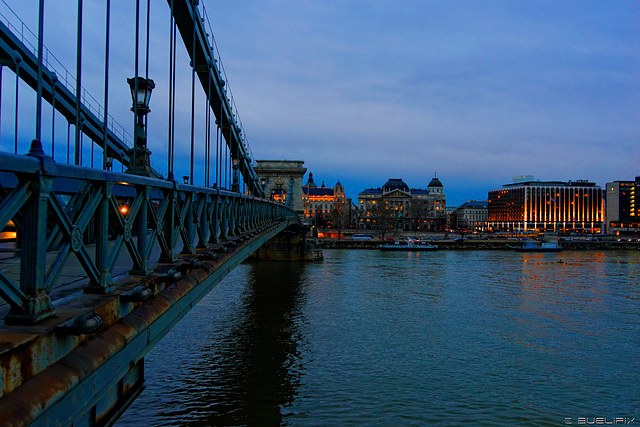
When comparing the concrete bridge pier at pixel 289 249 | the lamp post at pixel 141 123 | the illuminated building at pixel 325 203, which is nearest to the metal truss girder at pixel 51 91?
the lamp post at pixel 141 123

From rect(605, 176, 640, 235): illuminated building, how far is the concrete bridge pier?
146843 millimetres

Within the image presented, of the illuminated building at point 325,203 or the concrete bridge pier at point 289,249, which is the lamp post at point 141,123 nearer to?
the concrete bridge pier at point 289,249

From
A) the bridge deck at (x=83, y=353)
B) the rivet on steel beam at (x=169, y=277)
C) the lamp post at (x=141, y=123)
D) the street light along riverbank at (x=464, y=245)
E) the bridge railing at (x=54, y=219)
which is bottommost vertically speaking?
the street light along riverbank at (x=464, y=245)

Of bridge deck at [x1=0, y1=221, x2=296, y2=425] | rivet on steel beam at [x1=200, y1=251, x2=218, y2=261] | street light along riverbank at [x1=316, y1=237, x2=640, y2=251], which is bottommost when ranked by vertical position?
street light along riverbank at [x1=316, y1=237, x2=640, y2=251]

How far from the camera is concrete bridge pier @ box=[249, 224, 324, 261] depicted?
56031mm

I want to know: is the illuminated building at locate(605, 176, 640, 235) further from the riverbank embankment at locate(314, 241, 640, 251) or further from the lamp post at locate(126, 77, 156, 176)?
the lamp post at locate(126, 77, 156, 176)

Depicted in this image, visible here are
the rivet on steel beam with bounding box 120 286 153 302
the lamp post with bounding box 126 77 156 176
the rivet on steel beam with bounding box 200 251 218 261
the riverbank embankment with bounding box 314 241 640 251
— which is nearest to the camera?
the rivet on steel beam with bounding box 120 286 153 302

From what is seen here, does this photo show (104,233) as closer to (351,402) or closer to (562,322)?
(351,402)

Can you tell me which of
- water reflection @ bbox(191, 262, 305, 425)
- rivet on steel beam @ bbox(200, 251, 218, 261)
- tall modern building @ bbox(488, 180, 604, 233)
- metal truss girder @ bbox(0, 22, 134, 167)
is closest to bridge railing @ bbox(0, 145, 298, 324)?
metal truss girder @ bbox(0, 22, 134, 167)

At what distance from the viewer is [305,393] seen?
1334cm

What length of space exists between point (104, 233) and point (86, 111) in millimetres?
11700

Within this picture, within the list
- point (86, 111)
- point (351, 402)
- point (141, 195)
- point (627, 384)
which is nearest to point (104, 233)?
point (141, 195)

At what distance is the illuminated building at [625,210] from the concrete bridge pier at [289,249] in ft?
482

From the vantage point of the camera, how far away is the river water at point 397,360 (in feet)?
40.1
